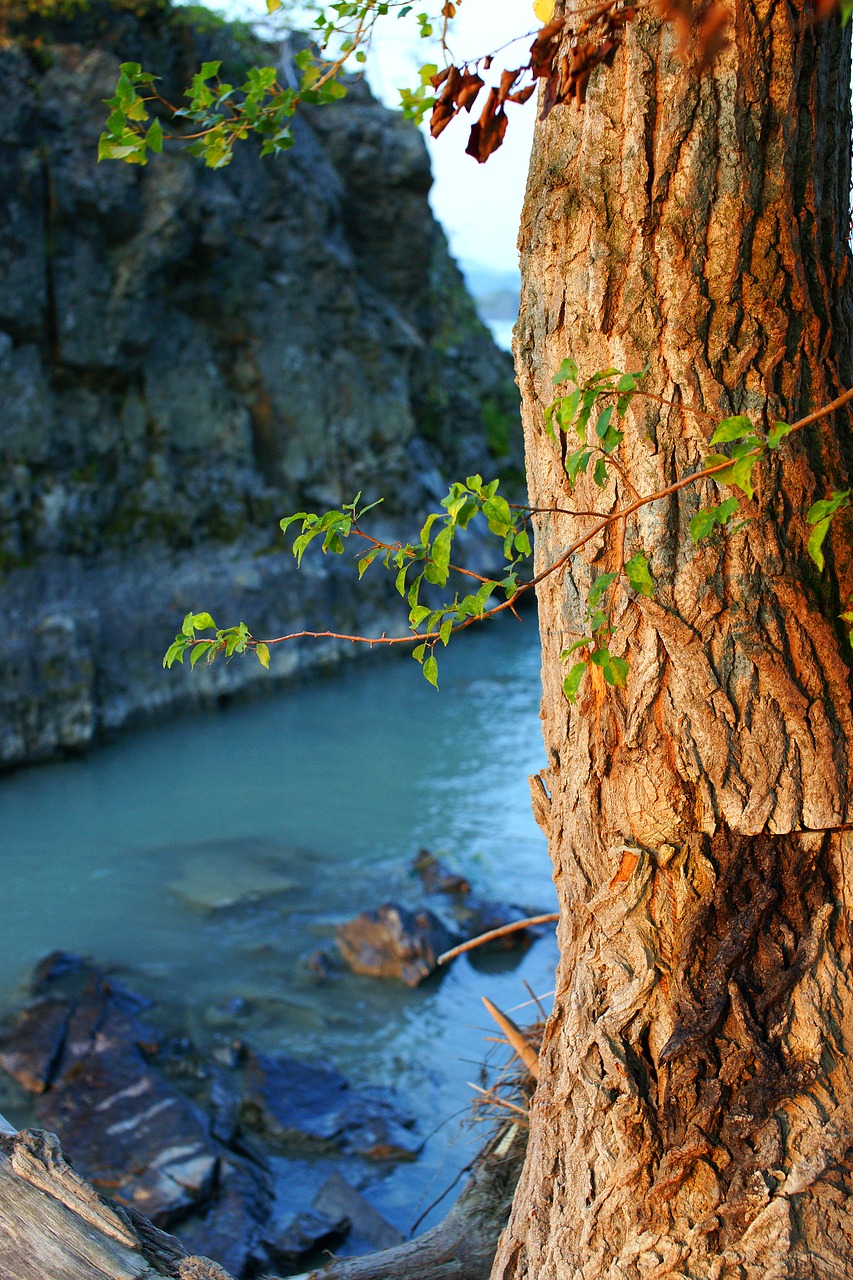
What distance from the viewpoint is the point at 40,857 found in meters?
7.50

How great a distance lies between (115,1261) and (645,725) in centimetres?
136

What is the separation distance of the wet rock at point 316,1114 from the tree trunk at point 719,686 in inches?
111

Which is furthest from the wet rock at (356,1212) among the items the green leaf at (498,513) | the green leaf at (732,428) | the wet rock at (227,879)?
the green leaf at (732,428)

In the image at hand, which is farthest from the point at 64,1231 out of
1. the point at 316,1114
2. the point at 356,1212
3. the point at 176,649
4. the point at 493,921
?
Result: the point at 493,921

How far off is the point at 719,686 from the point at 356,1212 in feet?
10.4

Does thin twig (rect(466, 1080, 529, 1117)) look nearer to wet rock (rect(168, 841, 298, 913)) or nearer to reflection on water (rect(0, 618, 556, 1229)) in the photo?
reflection on water (rect(0, 618, 556, 1229))

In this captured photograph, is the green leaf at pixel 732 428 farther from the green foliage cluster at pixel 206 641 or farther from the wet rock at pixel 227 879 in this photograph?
the wet rock at pixel 227 879

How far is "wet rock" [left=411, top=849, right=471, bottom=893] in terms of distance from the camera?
22.3 ft

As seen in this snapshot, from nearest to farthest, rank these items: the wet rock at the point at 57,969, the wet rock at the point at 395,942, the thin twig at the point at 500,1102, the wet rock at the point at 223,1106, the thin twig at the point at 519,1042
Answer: the thin twig at the point at 500,1102, the thin twig at the point at 519,1042, the wet rock at the point at 223,1106, the wet rock at the point at 57,969, the wet rock at the point at 395,942

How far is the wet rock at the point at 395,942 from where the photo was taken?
5762 millimetres

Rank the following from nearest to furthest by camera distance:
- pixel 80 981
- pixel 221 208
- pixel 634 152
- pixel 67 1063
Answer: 1. pixel 634 152
2. pixel 67 1063
3. pixel 80 981
4. pixel 221 208

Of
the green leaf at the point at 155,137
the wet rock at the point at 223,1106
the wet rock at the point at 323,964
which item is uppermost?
the green leaf at the point at 155,137

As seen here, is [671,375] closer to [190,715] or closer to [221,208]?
[190,715]

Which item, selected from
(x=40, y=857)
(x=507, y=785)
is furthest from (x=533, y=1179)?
(x=507, y=785)
